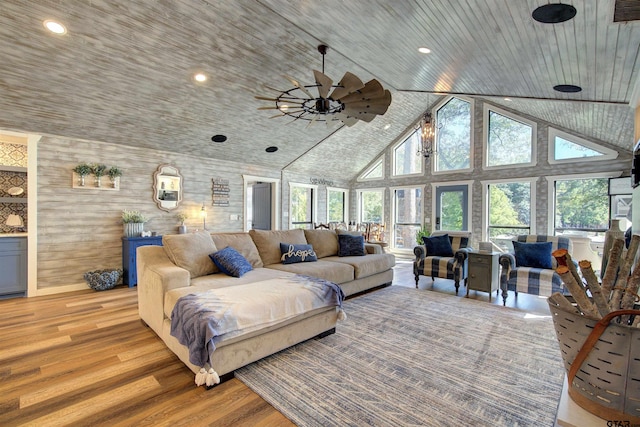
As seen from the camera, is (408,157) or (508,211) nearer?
(508,211)

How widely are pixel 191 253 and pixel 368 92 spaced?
2610 millimetres

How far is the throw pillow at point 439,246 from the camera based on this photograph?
538cm

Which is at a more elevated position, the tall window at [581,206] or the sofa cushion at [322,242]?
the tall window at [581,206]

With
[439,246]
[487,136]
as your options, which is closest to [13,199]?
[439,246]

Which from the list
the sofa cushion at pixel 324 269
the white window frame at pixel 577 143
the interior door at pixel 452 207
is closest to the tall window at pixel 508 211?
the interior door at pixel 452 207

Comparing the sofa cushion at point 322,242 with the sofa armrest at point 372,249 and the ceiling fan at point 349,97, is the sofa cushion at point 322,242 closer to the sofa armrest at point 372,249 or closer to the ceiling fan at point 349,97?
the sofa armrest at point 372,249

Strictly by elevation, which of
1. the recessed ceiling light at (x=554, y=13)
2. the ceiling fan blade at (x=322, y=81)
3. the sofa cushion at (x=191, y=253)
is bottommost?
the sofa cushion at (x=191, y=253)

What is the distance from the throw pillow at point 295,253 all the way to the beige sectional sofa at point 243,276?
0.09m

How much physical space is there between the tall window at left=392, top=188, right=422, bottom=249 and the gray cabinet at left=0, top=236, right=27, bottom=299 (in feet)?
27.1

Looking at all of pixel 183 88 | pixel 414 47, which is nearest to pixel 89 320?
pixel 183 88

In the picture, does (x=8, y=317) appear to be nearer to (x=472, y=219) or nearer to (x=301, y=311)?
(x=301, y=311)

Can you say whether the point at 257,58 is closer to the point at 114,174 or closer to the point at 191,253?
the point at 191,253

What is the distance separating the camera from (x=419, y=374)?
2.45 metres

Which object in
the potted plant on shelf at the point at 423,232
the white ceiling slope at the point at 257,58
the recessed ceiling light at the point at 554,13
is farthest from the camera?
the potted plant on shelf at the point at 423,232
